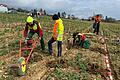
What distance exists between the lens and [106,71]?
37.8 ft

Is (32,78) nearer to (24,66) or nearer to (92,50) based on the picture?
(24,66)

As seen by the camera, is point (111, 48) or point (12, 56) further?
point (111, 48)

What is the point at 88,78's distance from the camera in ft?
33.3

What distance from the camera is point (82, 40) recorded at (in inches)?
615

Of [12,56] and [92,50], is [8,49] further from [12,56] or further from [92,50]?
[92,50]

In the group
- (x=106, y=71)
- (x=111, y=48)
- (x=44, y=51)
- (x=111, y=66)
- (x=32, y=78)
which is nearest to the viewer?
(x=32, y=78)

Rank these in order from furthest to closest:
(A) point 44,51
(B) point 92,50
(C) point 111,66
→ (B) point 92,50 → (A) point 44,51 → (C) point 111,66

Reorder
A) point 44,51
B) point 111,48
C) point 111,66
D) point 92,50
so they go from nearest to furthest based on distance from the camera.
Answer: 1. point 111,66
2. point 44,51
3. point 92,50
4. point 111,48

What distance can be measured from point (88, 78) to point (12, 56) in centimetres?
377

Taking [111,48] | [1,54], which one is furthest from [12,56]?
[111,48]

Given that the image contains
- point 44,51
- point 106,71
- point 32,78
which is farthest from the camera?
point 44,51

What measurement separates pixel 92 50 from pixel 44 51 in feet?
9.69

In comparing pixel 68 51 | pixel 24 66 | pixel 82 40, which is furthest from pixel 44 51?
pixel 24 66

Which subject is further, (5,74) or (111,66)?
(111,66)
